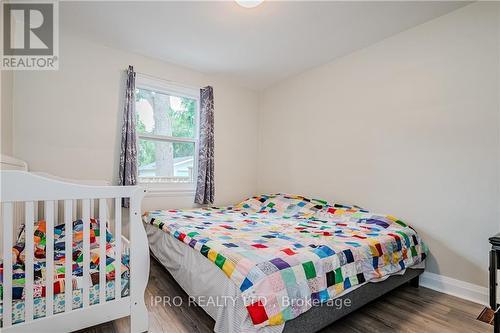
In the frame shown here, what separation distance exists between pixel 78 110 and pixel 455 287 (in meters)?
3.86

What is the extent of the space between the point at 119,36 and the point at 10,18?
2.74 ft

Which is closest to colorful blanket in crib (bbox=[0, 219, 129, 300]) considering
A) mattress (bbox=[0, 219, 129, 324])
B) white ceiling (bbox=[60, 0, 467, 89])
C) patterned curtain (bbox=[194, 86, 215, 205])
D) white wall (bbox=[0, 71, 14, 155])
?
mattress (bbox=[0, 219, 129, 324])

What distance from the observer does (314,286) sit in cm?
133

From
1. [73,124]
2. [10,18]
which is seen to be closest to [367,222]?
[73,124]

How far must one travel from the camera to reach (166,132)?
3215 mm

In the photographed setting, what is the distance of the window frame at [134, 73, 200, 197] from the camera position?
117 inches

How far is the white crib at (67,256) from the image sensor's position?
107 cm

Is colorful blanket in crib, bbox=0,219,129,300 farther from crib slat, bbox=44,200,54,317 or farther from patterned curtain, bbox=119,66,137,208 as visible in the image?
patterned curtain, bbox=119,66,137,208

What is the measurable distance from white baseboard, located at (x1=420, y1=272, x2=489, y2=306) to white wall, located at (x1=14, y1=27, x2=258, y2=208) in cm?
273

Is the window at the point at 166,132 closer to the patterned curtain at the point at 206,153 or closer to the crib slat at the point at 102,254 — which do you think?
the patterned curtain at the point at 206,153

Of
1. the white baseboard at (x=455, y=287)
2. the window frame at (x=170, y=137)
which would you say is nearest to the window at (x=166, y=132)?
the window frame at (x=170, y=137)

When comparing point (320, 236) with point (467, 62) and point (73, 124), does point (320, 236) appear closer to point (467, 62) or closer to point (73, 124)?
point (467, 62)

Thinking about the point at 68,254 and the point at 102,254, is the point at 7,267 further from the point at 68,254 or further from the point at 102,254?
the point at 102,254

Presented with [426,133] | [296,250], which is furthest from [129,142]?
[426,133]
